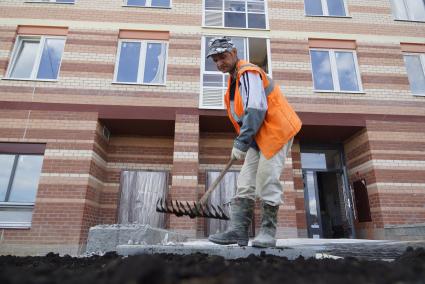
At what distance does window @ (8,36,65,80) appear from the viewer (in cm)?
998

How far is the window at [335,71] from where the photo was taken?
34.8 ft

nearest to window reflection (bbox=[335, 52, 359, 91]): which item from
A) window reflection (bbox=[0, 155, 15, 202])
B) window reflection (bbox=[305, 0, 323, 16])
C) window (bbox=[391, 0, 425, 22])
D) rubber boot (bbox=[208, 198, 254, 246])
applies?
window reflection (bbox=[305, 0, 323, 16])

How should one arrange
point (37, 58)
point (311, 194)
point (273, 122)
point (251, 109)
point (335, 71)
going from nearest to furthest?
point (251, 109) < point (273, 122) < point (37, 58) < point (335, 71) < point (311, 194)

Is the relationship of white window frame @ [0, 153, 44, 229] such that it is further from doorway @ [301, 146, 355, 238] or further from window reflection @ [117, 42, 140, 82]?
doorway @ [301, 146, 355, 238]

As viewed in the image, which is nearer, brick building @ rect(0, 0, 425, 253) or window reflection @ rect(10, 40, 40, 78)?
brick building @ rect(0, 0, 425, 253)

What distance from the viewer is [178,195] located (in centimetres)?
884

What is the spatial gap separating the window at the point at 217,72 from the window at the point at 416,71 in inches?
216

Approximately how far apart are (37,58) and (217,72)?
6.35 m

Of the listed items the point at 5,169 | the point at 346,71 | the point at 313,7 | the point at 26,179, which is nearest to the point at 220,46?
the point at 26,179

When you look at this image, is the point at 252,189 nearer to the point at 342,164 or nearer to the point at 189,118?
the point at 189,118

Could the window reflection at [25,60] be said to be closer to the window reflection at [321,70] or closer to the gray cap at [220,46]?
the gray cap at [220,46]

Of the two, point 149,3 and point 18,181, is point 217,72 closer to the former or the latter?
point 149,3

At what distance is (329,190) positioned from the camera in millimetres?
12625

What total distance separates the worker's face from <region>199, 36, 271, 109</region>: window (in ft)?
20.0
